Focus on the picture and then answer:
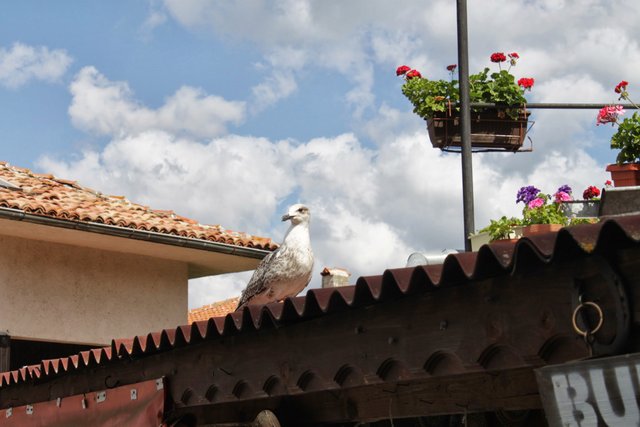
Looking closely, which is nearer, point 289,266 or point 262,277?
point 289,266

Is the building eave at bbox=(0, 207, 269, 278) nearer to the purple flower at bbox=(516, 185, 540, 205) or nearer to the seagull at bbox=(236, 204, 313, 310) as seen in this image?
the seagull at bbox=(236, 204, 313, 310)

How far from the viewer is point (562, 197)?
301 inches

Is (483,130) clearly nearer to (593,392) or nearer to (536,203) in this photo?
(536,203)

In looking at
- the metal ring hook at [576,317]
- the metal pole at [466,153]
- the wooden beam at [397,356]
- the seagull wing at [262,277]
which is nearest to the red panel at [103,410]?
the wooden beam at [397,356]

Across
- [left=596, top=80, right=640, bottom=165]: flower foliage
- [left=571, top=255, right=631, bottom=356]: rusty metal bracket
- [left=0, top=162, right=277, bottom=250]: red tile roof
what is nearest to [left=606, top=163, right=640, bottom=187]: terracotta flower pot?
[left=596, top=80, right=640, bottom=165]: flower foliage

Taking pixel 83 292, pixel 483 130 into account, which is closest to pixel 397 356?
pixel 483 130

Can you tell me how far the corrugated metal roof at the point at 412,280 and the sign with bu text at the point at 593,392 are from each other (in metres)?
0.36

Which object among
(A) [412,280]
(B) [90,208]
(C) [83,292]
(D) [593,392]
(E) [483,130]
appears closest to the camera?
(D) [593,392]

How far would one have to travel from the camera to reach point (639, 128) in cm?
752

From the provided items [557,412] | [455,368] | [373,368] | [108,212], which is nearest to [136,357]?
[373,368]

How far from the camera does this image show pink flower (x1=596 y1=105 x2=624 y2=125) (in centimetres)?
784

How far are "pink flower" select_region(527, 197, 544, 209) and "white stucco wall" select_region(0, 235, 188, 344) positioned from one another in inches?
270

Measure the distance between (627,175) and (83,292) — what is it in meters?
7.63

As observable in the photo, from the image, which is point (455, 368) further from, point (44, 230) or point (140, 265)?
point (140, 265)
